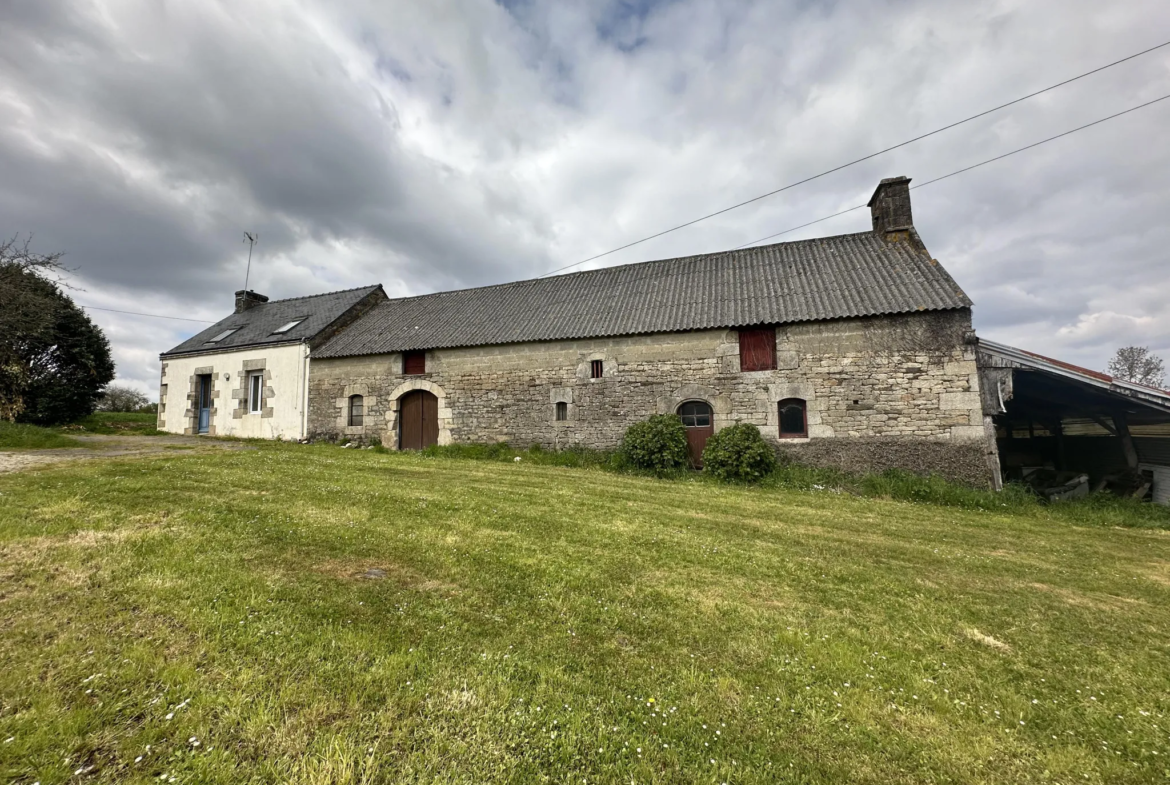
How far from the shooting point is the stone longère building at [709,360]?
11.2m

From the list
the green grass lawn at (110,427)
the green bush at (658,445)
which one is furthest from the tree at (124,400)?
the green bush at (658,445)

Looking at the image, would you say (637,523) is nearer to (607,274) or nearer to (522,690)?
(522,690)

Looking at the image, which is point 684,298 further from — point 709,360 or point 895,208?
point 895,208

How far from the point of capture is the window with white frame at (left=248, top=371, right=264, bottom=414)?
18.0 meters

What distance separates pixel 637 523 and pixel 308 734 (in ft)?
16.6

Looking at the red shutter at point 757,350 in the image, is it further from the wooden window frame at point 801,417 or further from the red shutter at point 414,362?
the red shutter at point 414,362

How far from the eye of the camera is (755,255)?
639 inches

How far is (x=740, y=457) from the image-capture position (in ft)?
37.2

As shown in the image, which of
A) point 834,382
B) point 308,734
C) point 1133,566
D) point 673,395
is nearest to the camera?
point 308,734

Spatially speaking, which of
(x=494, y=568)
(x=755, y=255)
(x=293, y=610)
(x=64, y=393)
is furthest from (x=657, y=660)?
(x=64, y=393)

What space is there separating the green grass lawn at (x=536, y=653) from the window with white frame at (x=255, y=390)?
13008 millimetres

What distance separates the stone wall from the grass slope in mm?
6495

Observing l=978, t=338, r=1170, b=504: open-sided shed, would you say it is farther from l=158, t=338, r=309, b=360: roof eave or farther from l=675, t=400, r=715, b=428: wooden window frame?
l=158, t=338, r=309, b=360: roof eave

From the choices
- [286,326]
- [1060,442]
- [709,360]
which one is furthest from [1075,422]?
[286,326]
